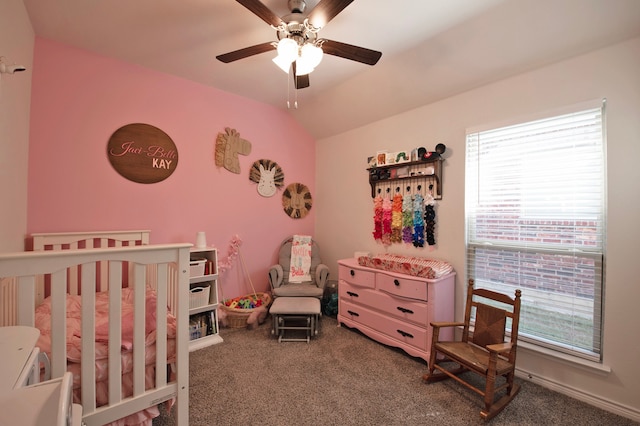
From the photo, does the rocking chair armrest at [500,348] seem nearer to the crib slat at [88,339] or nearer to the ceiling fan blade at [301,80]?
the crib slat at [88,339]

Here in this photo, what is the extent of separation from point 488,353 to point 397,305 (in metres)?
0.73

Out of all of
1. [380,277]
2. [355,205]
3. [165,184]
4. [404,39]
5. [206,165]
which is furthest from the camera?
[355,205]

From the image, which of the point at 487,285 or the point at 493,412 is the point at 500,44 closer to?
the point at 487,285

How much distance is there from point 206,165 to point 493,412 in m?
3.27

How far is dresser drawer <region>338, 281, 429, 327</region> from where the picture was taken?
7.44ft

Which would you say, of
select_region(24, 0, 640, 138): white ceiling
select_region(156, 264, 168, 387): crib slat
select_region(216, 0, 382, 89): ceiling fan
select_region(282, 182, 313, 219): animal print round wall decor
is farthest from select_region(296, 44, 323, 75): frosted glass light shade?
select_region(282, 182, 313, 219): animal print round wall decor

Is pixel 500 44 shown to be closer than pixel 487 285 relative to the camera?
Yes

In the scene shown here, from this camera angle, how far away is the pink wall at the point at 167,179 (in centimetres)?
224

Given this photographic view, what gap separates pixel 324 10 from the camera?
146 cm

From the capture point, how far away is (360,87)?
9.34 ft

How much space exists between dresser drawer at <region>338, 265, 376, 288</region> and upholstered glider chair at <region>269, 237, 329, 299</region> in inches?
12.9

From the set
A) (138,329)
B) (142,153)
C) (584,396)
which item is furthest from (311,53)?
(584,396)

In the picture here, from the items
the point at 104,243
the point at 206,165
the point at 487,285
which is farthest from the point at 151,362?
the point at 487,285

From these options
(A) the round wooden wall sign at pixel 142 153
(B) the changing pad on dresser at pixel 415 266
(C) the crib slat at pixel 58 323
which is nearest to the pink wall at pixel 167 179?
(A) the round wooden wall sign at pixel 142 153
